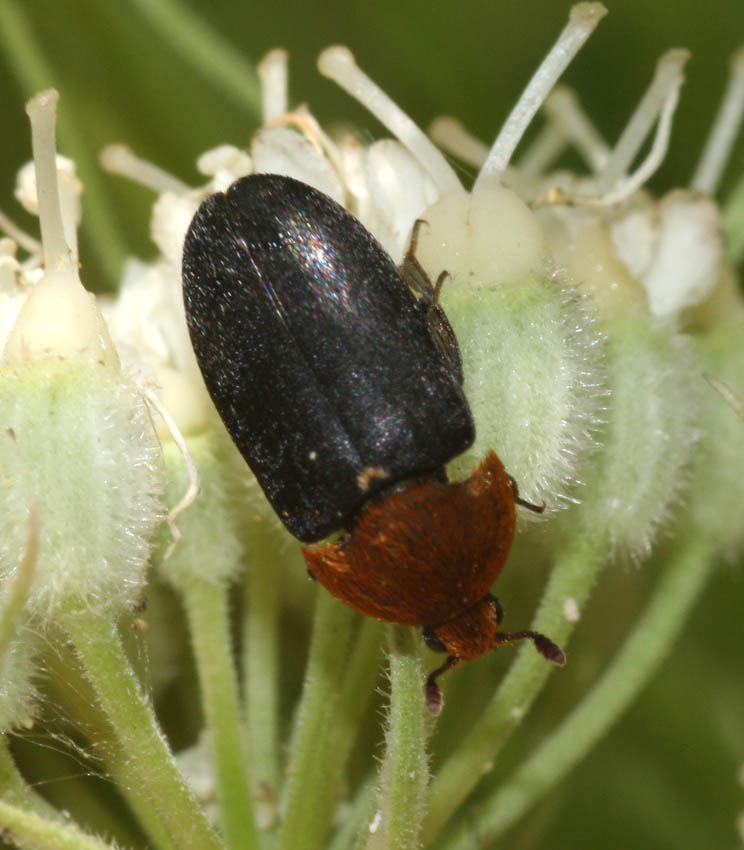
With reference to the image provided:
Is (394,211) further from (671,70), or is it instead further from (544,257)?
(671,70)

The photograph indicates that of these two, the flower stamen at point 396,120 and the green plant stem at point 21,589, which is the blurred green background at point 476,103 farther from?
the green plant stem at point 21,589

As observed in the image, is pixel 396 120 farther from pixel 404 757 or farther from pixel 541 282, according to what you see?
pixel 404 757

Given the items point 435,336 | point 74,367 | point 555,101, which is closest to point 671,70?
point 555,101

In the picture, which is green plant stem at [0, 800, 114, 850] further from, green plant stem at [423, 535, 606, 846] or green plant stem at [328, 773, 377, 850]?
green plant stem at [423, 535, 606, 846]

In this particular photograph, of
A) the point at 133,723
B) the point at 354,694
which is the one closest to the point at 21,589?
the point at 133,723

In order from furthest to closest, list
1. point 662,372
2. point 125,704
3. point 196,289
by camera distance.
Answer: point 662,372
point 196,289
point 125,704

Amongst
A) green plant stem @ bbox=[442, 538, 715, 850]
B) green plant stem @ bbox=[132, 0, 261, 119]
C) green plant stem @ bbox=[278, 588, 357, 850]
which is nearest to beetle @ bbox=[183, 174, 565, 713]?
green plant stem @ bbox=[278, 588, 357, 850]
